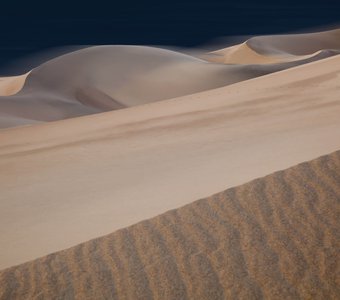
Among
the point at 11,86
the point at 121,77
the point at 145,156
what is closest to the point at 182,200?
the point at 145,156

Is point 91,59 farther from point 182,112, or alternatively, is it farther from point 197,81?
point 182,112

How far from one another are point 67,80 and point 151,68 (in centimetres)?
222

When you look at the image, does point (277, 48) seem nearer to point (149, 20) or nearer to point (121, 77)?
point (149, 20)

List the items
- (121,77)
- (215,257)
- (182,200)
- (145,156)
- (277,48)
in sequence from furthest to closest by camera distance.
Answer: (277,48), (121,77), (145,156), (182,200), (215,257)

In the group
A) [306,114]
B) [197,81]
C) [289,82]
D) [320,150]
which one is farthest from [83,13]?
[320,150]

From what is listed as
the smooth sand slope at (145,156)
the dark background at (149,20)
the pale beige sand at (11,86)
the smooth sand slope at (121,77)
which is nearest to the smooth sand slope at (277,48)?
the dark background at (149,20)

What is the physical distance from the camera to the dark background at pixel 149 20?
27.4m

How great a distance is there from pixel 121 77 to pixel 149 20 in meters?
13.5

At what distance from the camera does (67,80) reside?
15.4m

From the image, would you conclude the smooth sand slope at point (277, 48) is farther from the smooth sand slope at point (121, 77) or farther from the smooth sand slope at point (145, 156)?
the smooth sand slope at point (145, 156)

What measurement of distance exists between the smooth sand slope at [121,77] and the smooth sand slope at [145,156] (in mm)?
5367

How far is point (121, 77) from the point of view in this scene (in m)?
15.8

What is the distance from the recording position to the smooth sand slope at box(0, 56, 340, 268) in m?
3.71

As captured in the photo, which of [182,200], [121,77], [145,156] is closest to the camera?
[182,200]
